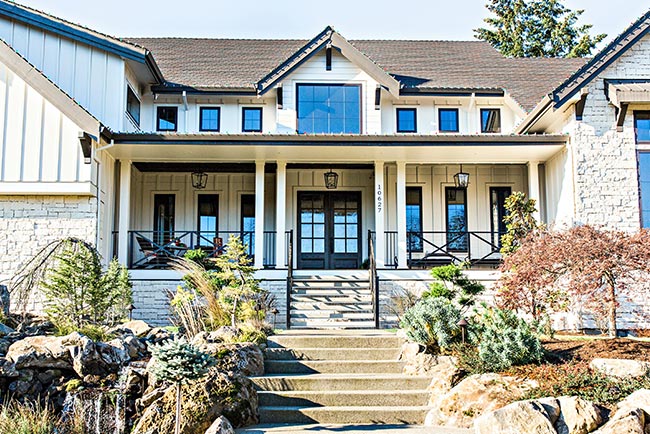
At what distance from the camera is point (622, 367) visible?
8.10 metres

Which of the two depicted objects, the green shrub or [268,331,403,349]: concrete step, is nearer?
the green shrub

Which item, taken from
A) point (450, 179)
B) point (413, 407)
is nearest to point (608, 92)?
point (450, 179)

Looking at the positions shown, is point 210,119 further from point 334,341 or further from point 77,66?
point 334,341

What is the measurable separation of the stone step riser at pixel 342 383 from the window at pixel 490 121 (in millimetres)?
9735

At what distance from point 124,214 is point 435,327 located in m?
7.92

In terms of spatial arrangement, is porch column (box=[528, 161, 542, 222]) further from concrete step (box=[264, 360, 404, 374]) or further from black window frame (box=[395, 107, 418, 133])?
concrete step (box=[264, 360, 404, 374])

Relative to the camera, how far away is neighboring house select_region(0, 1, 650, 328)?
13266 millimetres

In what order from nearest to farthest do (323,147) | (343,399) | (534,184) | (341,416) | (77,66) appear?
1. (341,416)
2. (343,399)
3. (323,147)
4. (77,66)
5. (534,184)

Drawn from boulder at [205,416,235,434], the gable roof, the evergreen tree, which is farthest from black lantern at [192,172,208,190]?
the evergreen tree

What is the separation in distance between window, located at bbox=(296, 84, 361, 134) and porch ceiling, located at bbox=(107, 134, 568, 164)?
140 cm

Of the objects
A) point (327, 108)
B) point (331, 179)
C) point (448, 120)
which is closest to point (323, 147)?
point (331, 179)

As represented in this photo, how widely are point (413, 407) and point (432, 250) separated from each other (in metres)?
8.73

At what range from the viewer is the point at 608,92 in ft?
46.3

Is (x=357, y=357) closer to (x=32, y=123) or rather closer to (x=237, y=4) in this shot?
(x=237, y=4)
